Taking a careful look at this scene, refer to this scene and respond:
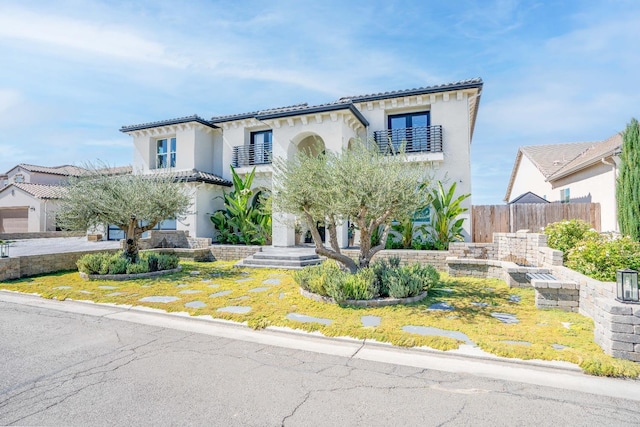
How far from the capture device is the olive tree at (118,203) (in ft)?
35.2

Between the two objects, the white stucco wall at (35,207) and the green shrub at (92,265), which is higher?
the white stucco wall at (35,207)

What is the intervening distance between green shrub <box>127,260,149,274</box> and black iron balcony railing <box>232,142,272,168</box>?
8.55m

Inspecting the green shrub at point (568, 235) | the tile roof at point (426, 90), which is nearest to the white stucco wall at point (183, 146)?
the tile roof at point (426, 90)

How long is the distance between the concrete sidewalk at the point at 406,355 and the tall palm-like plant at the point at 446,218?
9.15 metres

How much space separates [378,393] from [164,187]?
10.2 meters

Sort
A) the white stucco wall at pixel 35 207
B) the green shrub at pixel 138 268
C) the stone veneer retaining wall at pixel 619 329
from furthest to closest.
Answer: the white stucco wall at pixel 35 207, the green shrub at pixel 138 268, the stone veneer retaining wall at pixel 619 329

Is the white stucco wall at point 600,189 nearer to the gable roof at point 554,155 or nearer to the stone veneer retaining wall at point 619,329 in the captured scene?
the gable roof at point 554,155

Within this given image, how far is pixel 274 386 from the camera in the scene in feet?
12.6

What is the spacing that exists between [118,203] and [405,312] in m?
9.27

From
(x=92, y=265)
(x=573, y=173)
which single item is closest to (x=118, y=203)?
(x=92, y=265)

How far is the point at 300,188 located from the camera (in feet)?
26.0

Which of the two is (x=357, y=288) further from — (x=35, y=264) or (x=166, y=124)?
(x=166, y=124)

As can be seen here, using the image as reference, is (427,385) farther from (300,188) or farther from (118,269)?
(118,269)

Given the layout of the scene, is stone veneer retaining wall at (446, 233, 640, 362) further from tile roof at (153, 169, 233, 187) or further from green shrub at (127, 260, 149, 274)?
tile roof at (153, 169, 233, 187)
